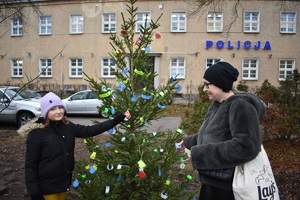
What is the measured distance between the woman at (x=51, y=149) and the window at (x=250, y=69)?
69.7 ft

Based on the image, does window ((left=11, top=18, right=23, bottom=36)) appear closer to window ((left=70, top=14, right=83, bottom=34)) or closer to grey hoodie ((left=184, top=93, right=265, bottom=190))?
window ((left=70, top=14, right=83, bottom=34))

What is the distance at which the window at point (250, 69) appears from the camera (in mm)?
21938

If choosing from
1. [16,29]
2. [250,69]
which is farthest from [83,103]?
[16,29]

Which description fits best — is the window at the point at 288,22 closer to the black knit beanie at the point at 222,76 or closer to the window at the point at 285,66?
the window at the point at 285,66

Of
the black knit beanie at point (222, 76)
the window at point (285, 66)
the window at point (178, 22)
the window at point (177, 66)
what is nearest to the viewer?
the black knit beanie at point (222, 76)

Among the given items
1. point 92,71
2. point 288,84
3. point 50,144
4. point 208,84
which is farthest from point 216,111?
point 92,71

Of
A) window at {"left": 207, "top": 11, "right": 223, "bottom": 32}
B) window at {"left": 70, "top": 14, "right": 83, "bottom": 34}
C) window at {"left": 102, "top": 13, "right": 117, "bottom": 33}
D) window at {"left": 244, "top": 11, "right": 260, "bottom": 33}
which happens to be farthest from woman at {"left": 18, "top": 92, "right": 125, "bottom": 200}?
window at {"left": 70, "top": 14, "right": 83, "bottom": 34}

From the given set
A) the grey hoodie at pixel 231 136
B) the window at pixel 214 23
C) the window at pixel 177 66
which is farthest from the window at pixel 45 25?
the grey hoodie at pixel 231 136

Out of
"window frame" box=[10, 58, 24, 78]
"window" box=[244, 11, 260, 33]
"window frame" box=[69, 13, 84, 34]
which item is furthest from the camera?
"window frame" box=[10, 58, 24, 78]

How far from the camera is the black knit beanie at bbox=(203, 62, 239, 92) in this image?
82.7 inches

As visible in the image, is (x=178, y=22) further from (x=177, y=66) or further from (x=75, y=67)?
(x=75, y=67)

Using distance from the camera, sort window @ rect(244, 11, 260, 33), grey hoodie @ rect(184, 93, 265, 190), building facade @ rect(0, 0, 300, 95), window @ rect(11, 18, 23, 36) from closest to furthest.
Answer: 1. grey hoodie @ rect(184, 93, 265, 190)
2. building facade @ rect(0, 0, 300, 95)
3. window @ rect(244, 11, 260, 33)
4. window @ rect(11, 18, 23, 36)

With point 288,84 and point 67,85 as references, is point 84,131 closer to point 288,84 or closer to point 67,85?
point 288,84

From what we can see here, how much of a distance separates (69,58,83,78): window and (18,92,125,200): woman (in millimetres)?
21516
